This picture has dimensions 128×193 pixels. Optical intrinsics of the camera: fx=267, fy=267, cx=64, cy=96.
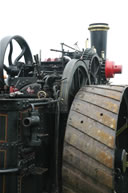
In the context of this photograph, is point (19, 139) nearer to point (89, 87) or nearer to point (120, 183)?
point (89, 87)

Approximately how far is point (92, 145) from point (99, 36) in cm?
613

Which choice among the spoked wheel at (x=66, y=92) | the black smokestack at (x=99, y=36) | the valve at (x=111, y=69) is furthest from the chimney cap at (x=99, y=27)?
the spoked wheel at (x=66, y=92)

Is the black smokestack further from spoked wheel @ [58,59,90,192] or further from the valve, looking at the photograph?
spoked wheel @ [58,59,90,192]

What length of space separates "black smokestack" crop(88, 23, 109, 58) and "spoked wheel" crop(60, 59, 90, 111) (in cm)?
449

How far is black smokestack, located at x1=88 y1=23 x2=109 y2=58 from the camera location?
8081 mm

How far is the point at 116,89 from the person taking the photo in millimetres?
2902

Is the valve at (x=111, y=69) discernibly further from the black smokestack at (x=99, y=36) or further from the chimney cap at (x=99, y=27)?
the chimney cap at (x=99, y=27)

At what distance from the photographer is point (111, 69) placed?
556 centimetres

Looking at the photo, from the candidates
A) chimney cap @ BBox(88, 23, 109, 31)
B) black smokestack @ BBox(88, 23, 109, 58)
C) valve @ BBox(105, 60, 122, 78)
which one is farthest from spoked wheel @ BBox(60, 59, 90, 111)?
chimney cap @ BBox(88, 23, 109, 31)

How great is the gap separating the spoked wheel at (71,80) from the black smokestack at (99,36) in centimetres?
449

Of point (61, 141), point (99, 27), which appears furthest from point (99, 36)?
point (61, 141)

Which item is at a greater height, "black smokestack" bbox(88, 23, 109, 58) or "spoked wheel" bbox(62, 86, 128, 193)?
"black smokestack" bbox(88, 23, 109, 58)

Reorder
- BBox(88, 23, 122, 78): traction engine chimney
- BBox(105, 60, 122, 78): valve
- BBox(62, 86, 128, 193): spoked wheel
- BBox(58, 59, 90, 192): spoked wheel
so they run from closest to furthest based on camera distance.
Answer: BBox(62, 86, 128, 193): spoked wheel → BBox(58, 59, 90, 192): spoked wheel → BBox(105, 60, 122, 78): valve → BBox(88, 23, 122, 78): traction engine chimney

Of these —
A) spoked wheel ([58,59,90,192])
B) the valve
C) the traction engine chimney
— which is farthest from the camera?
the traction engine chimney
